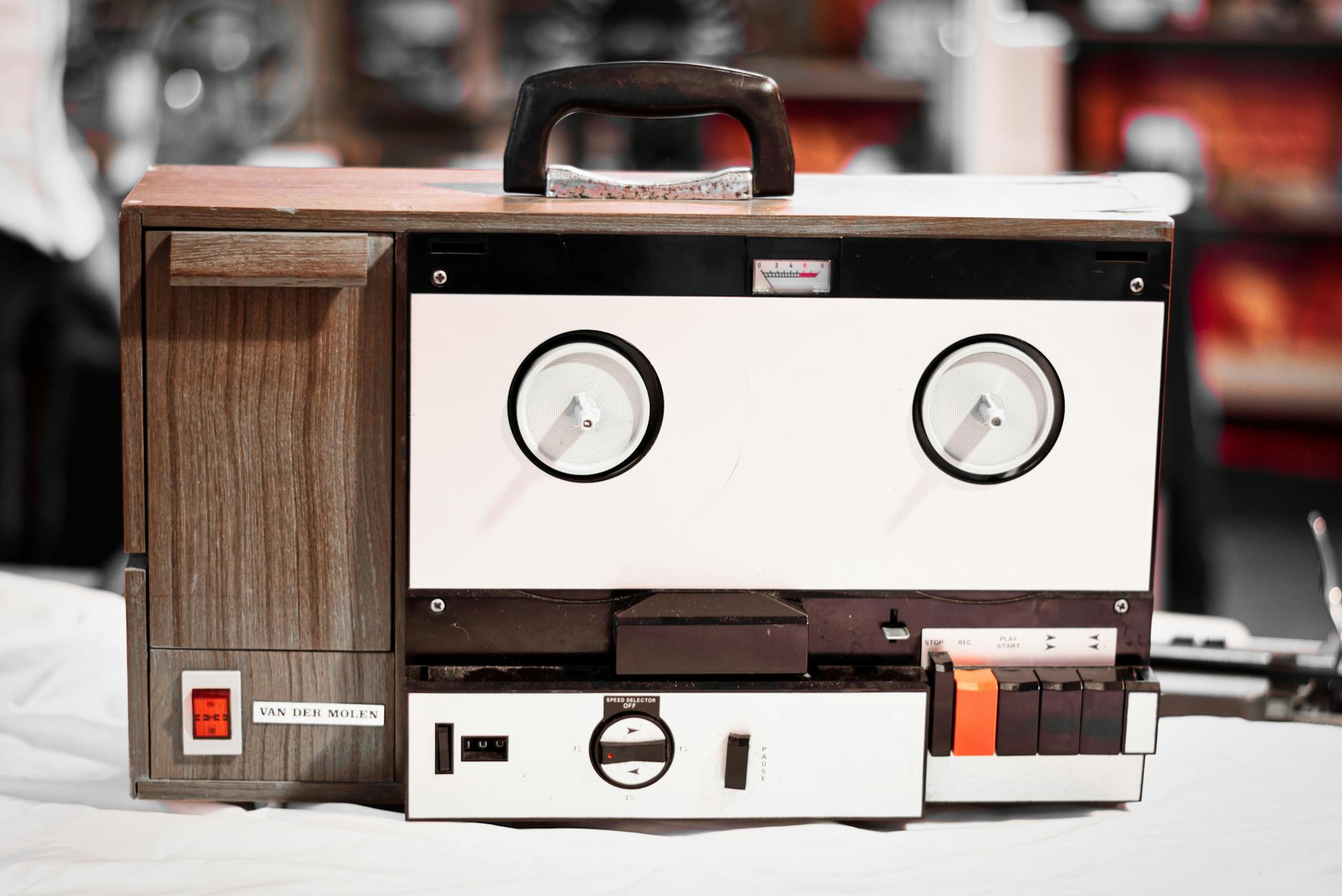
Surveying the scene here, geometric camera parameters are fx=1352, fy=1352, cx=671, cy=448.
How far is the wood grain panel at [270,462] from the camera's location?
28.6 inches

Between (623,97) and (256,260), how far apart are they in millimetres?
225

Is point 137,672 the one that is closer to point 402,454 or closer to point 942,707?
point 402,454

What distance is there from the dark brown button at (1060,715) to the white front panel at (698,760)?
7 centimetres

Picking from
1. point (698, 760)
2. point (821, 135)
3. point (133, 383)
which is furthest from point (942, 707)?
point (821, 135)

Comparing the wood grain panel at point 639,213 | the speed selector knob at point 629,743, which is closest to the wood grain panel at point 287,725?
the speed selector knob at point 629,743

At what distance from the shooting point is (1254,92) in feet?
10.8

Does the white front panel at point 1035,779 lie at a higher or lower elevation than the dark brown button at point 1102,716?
lower

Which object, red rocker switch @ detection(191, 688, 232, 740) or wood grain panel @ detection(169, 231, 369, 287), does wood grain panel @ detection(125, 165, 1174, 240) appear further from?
red rocker switch @ detection(191, 688, 232, 740)

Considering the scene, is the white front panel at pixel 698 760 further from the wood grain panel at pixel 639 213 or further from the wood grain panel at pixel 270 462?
the wood grain panel at pixel 639 213

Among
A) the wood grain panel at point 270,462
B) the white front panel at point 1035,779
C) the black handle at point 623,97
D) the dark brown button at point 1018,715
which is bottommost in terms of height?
the white front panel at point 1035,779

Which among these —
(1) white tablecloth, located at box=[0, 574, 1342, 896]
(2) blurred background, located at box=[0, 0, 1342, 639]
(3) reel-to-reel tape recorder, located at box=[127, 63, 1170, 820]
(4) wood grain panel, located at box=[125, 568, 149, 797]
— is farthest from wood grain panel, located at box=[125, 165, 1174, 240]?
(2) blurred background, located at box=[0, 0, 1342, 639]

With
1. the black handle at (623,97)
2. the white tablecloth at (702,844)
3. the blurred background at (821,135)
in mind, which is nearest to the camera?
the white tablecloth at (702,844)

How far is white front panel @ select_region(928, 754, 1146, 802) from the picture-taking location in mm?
749

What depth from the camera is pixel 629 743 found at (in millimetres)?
718
